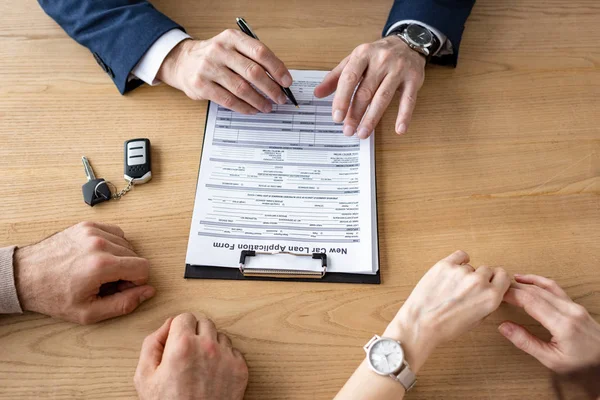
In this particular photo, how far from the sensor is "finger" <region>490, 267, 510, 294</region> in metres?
0.81

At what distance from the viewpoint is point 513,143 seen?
102 cm

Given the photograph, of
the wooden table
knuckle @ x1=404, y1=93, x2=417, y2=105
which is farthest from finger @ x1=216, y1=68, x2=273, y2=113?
knuckle @ x1=404, y1=93, x2=417, y2=105

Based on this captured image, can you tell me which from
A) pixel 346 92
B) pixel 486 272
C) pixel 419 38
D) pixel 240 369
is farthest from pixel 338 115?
pixel 240 369

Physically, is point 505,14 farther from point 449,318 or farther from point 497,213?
point 449,318

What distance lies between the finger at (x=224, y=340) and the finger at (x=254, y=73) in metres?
0.49

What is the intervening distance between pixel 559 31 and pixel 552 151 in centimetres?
35

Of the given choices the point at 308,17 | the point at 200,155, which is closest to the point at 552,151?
the point at 308,17

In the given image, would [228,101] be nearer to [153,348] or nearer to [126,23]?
[126,23]

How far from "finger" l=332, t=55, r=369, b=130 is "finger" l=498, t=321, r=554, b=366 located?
466mm

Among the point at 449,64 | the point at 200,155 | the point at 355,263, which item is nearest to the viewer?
the point at 355,263

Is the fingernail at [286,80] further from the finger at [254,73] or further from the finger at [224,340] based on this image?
the finger at [224,340]

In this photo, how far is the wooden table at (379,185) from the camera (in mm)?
812

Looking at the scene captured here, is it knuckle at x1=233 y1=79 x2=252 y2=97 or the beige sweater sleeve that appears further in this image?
knuckle at x1=233 y1=79 x2=252 y2=97

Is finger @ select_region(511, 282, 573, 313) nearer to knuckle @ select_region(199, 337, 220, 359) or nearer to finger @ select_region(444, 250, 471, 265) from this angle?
finger @ select_region(444, 250, 471, 265)
